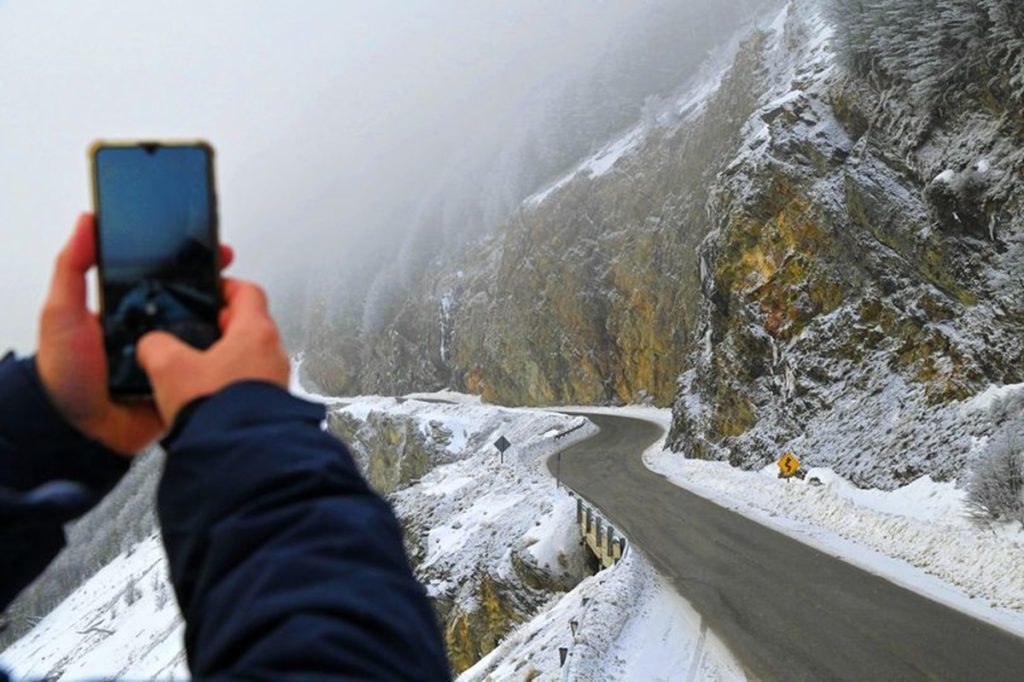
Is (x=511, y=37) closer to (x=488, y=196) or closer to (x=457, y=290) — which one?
(x=488, y=196)

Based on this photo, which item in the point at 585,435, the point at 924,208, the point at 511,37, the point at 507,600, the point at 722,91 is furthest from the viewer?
the point at 511,37

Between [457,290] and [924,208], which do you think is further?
[457,290]

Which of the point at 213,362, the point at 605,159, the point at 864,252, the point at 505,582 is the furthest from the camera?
the point at 605,159

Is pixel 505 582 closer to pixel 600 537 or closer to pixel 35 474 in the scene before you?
pixel 600 537

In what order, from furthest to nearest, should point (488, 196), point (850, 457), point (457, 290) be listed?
point (488, 196)
point (457, 290)
point (850, 457)

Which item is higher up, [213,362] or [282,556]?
[213,362]

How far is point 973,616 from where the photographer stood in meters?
10.2

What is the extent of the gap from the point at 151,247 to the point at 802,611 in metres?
11.3

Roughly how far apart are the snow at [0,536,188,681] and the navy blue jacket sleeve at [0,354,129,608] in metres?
25.3

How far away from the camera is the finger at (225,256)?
1565 millimetres

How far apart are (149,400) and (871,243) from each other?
78.7 feet

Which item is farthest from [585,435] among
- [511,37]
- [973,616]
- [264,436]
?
[511,37]

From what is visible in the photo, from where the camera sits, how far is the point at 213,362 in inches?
52.0

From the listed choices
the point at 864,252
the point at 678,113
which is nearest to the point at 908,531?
the point at 864,252
